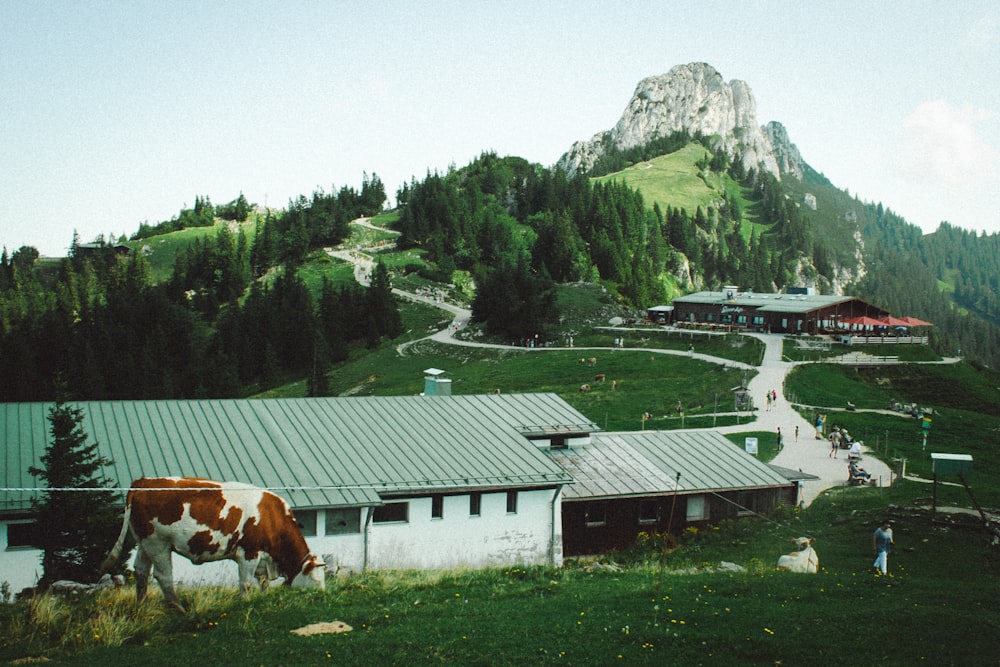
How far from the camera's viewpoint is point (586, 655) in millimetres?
12406

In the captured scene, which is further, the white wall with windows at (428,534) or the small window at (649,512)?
the small window at (649,512)

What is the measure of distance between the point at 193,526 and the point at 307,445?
13.6m

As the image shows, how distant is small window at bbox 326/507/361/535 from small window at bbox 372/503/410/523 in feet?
3.15

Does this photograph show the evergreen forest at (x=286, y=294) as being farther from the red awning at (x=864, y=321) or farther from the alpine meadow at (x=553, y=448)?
the red awning at (x=864, y=321)

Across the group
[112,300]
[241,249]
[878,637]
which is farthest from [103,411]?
[241,249]

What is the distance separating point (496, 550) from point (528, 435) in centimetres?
703

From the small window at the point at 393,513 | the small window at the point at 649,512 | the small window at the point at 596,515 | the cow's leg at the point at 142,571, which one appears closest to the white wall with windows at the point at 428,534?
the small window at the point at 393,513

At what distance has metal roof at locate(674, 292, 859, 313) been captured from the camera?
336ft

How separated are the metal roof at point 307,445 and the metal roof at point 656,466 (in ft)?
7.70

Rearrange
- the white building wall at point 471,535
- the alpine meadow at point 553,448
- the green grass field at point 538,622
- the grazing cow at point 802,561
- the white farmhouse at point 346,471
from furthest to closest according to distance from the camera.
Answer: the white building wall at point 471,535 → the white farmhouse at point 346,471 → the grazing cow at point 802,561 → the alpine meadow at point 553,448 → the green grass field at point 538,622

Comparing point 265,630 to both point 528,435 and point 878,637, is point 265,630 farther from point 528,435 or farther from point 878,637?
point 528,435

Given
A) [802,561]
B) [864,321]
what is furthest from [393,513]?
[864,321]

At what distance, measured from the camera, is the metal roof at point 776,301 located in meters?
102

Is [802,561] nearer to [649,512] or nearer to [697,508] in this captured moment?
[649,512]
